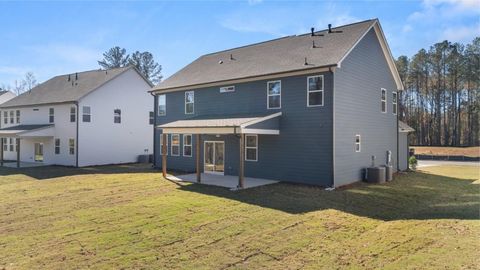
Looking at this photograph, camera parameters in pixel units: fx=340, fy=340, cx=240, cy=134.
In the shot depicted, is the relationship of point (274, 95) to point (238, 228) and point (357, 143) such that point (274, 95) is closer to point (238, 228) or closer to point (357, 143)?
point (357, 143)

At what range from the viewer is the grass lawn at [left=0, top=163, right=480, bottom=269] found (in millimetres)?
6309

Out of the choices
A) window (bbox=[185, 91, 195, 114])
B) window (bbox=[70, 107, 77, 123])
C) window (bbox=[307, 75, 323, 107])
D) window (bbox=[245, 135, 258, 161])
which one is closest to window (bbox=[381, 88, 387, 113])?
window (bbox=[307, 75, 323, 107])

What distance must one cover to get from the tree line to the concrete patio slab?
42.5 meters

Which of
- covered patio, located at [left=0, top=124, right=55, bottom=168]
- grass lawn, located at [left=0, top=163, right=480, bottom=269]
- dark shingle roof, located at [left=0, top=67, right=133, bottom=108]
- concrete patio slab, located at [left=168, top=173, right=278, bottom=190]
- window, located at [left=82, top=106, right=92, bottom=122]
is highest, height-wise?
dark shingle roof, located at [left=0, top=67, right=133, bottom=108]

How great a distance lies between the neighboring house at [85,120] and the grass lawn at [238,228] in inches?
410

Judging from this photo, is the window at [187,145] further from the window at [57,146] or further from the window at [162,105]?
the window at [57,146]

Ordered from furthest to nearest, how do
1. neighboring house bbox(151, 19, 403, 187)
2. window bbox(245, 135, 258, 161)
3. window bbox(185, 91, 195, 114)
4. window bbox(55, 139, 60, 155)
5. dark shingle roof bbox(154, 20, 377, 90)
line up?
window bbox(55, 139, 60, 155), window bbox(185, 91, 195, 114), window bbox(245, 135, 258, 161), dark shingle roof bbox(154, 20, 377, 90), neighboring house bbox(151, 19, 403, 187)

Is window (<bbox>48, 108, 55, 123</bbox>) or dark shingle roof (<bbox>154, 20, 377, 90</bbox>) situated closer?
dark shingle roof (<bbox>154, 20, 377, 90</bbox>)

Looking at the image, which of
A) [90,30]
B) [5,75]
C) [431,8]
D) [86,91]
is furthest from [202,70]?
[5,75]

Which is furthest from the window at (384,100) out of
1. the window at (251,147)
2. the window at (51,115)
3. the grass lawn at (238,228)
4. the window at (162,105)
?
the window at (51,115)

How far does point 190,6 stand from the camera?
14.4 m

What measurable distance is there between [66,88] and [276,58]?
62.2ft

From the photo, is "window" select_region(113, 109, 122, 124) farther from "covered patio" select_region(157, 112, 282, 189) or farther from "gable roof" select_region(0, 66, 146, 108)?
"covered patio" select_region(157, 112, 282, 189)

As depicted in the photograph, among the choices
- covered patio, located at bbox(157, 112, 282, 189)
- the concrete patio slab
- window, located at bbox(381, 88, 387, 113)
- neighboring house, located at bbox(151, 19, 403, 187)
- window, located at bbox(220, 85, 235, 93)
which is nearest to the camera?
covered patio, located at bbox(157, 112, 282, 189)
